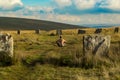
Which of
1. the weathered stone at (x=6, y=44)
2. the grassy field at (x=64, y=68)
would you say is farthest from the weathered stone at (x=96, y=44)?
the weathered stone at (x=6, y=44)

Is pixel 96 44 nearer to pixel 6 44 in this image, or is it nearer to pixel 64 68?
pixel 64 68

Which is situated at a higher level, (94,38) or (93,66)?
(94,38)

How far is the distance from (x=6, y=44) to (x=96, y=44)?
4399 millimetres

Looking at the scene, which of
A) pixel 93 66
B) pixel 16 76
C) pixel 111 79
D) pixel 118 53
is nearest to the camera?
pixel 111 79

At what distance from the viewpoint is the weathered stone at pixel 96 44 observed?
56.3 feet

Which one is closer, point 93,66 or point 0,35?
point 93,66

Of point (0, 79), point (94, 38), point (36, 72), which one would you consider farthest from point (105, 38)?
point (0, 79)

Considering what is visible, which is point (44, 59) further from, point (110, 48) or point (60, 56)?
point (110, 48)

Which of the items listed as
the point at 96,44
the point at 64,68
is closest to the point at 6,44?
the point at 64,68

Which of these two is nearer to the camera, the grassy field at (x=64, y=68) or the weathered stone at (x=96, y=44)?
the grassy field at (x=64, y=68)

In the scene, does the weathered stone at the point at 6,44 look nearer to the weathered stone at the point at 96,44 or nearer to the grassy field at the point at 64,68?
the grassy field at the point at 64,68

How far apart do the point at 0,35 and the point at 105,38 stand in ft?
16.9

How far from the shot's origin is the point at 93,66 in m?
15.4

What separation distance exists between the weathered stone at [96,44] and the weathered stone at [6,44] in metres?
3.58
